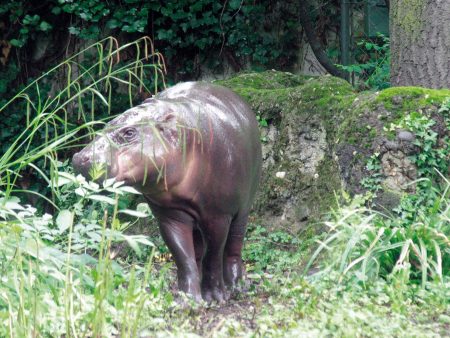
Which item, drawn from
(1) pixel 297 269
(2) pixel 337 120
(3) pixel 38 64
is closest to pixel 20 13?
(3) pixel 38 64

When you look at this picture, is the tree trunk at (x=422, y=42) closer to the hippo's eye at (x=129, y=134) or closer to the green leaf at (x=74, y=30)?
the hippo's eye at (x=129, y=134)

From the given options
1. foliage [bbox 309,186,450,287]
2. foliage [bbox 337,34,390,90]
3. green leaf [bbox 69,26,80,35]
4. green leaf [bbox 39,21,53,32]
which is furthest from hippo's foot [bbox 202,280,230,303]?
green leaf [bbox 39,21,53,32]

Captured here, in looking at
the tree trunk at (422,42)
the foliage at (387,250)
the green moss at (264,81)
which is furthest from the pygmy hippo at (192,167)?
the green moss at (264,81)

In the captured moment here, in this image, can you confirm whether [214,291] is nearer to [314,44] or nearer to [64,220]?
[64,220]

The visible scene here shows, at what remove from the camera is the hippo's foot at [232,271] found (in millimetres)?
5121

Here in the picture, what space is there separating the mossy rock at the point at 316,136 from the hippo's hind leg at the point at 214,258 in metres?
1.15

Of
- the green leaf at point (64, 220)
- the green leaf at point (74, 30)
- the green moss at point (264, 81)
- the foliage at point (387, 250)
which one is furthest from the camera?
the green leaf at point (74, 30)

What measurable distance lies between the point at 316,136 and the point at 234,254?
1.52 meters

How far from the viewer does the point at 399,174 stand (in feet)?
17.8

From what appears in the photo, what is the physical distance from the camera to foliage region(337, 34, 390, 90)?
8.60 metres

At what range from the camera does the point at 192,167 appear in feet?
14.4

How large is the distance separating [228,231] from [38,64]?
4.95 m

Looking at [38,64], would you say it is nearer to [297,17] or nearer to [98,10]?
[98,10]

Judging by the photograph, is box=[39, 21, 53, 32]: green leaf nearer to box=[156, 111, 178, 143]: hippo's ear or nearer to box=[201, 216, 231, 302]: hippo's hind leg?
box=[201, 216, 231, 302]: hippo's hind leg
